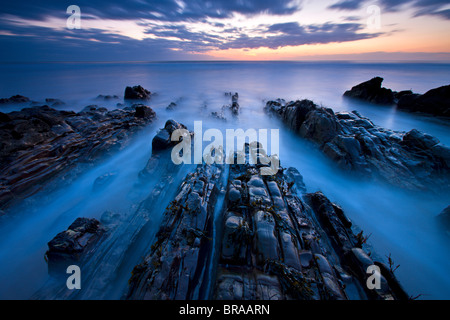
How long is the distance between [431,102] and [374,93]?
5.47 meters

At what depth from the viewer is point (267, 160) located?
7137 mm

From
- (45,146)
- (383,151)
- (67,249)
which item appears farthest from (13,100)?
(383,151)

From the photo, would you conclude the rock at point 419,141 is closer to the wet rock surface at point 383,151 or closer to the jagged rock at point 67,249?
the wet rock surface at point 383,151

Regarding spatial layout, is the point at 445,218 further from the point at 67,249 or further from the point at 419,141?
the point at 67,249

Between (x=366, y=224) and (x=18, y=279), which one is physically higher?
(x=366, y=224)

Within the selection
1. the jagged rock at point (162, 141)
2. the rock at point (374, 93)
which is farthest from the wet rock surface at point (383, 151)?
the rock at point (374, 93)

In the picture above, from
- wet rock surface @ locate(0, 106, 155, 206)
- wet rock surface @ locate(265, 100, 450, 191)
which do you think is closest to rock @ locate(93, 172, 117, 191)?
wet rock surface @ locate(0, 106, 155, 206)

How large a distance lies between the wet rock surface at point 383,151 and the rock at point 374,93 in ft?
41.6

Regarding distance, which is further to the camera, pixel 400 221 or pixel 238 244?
pixel 400 221

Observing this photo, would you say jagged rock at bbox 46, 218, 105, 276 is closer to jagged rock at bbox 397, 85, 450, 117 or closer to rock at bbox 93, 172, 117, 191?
rock at bbox 93, 172, 117, 191

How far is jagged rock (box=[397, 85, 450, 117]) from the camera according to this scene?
46.1ft
